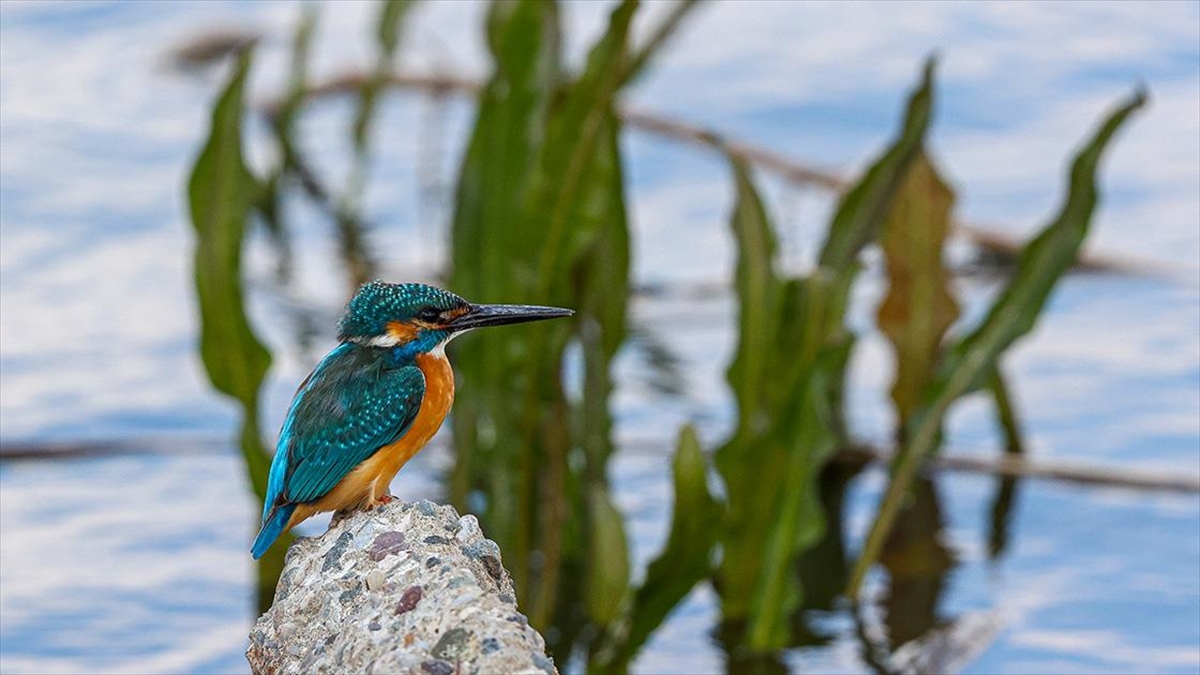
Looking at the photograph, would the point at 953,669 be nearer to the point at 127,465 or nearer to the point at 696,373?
the point at 696,373

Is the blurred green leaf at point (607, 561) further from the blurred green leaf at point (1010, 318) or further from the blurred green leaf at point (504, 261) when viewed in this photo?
the blurred green leaf at point (1010, 318)

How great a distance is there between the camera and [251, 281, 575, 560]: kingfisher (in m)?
4.00

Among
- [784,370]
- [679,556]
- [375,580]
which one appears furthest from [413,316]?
[784,370]

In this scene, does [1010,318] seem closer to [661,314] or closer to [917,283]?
[917,283]

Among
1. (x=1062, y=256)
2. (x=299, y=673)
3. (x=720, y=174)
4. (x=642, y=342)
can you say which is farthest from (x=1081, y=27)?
(x=299, y=673)

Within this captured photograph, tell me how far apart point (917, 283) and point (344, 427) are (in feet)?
9.53

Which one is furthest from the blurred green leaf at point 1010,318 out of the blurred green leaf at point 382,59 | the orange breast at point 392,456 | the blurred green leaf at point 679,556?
the blurred green leaf at point 382,59

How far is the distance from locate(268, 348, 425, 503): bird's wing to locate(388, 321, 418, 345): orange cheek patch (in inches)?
3.0

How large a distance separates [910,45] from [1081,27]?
962mm

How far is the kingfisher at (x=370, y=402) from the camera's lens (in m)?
4.00

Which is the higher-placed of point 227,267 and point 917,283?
point 227,267

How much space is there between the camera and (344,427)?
13.1 feet

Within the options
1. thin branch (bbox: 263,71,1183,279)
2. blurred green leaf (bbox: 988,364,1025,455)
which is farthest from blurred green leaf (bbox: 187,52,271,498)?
blurred green leaf (bbox: 988,364,1025,455)

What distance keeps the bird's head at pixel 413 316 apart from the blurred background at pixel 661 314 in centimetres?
106
